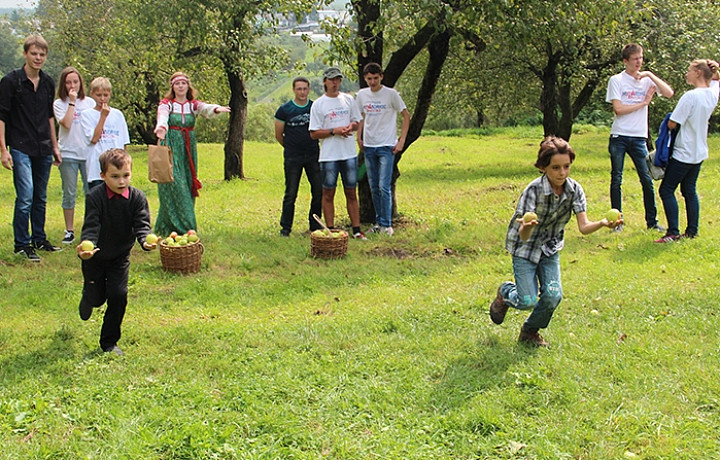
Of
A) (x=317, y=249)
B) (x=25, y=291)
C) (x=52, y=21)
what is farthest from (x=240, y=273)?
(x=52, y=21)

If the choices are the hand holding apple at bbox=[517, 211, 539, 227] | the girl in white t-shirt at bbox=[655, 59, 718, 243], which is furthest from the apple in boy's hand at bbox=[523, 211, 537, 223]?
the girl in white t-shirt at bbox=[655, 59, 718, 243]

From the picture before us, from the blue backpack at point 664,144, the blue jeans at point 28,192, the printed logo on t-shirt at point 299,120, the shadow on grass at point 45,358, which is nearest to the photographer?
the shadow on grass at point 45,358

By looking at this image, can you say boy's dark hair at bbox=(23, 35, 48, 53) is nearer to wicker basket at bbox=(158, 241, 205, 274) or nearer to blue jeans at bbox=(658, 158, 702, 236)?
wicker basket at bbox=(158, 241, 205, 274)

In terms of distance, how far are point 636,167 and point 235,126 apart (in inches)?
402

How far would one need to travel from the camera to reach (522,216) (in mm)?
4895

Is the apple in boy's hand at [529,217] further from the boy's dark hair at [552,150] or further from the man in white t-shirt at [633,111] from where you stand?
the man in white t-shirt at [633,111]

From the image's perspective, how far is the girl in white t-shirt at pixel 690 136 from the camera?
7.90 metres

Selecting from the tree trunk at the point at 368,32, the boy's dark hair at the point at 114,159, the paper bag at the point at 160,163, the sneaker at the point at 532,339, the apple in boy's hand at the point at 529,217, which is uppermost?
the tree trunk at the point at 368,32

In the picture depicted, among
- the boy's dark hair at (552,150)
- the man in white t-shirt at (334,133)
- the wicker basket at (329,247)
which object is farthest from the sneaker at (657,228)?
the boy's dark hair at (552,150)

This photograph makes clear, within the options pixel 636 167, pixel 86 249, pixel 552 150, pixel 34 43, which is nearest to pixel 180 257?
pixel 86 249

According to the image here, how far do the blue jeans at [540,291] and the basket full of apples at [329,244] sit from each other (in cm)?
321

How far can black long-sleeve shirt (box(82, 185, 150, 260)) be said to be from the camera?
4.89 metres

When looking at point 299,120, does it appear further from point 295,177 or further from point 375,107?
point 375,107

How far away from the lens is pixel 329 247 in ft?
26.1
